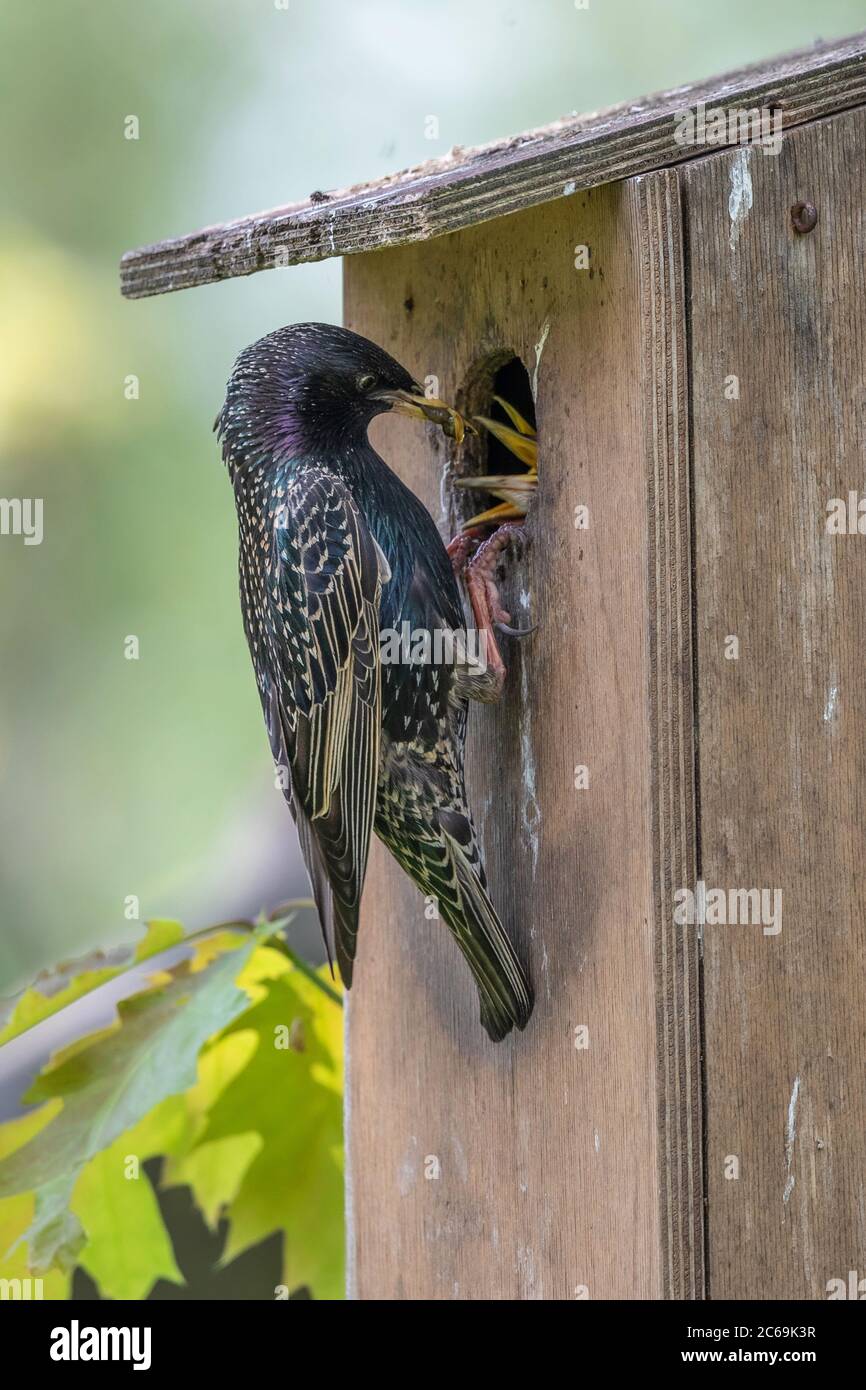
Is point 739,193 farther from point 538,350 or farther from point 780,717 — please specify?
point 780,717

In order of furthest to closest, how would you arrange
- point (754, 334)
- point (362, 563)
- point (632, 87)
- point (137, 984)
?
1. point (632, 87)
2. point (137, 984)
3. point (362, 563)
4. point (754, 334)

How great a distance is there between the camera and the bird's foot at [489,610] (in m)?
2.29

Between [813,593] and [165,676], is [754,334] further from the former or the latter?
[165,676]

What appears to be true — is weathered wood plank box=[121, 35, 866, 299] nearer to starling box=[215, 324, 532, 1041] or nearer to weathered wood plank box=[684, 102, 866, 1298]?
weathered wood plank box=[684, 102, 866, 1298]

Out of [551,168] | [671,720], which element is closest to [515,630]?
[671,720]

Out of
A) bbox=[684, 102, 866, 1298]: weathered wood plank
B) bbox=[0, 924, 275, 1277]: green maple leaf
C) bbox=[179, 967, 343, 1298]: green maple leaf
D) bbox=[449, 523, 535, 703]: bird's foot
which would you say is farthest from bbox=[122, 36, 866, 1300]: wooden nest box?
bbox=[179, 967, 343, 1298]: green maple leaf

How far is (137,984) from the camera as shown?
8.63ft

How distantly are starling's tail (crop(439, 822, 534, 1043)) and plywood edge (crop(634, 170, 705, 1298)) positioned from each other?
33 centimetres

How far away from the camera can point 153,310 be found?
538 centimetres

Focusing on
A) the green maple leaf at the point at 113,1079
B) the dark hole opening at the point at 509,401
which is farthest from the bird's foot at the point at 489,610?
the green maple leaf at the point at 113,1079

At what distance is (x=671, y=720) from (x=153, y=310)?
388 centimetres

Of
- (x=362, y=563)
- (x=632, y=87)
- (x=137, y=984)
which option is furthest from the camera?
(x=632, y=87)
